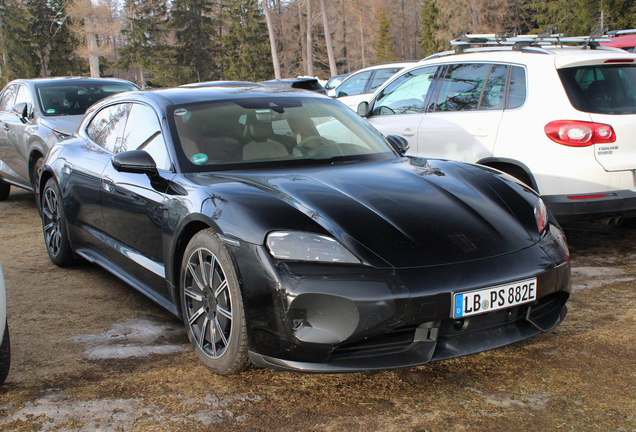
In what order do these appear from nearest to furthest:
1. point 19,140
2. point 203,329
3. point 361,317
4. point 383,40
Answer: point 361,317 → point 203,329 → point 19,140 → point 383,40

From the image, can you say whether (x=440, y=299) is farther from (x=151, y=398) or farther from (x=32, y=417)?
(x=32, y=417)

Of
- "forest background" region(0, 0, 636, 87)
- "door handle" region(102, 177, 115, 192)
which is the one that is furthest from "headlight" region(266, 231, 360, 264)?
"forest background" region(0, 0, 636, 87)

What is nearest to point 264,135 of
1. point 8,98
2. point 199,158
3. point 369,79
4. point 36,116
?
point 199,158

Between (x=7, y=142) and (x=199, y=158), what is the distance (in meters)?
5.76

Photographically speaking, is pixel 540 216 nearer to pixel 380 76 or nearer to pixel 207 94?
pixel 207 94

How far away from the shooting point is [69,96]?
8016 millimetres

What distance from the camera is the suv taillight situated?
463 centimetres

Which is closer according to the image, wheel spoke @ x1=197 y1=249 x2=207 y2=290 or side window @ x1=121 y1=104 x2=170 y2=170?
wheel spoke @ x1=197 y1=249 x2=207 y2=290

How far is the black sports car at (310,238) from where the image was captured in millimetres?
2566

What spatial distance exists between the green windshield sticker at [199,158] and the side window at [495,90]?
2.90 metres

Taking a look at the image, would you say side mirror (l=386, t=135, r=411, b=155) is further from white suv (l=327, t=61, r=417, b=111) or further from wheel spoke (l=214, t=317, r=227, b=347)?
white suv (l=327, t=61, r=417, b=111)

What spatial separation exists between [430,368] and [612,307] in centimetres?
148

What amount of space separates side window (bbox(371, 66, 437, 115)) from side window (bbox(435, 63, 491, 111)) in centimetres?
25

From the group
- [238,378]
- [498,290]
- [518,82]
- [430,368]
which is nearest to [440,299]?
Result: [498,290]
